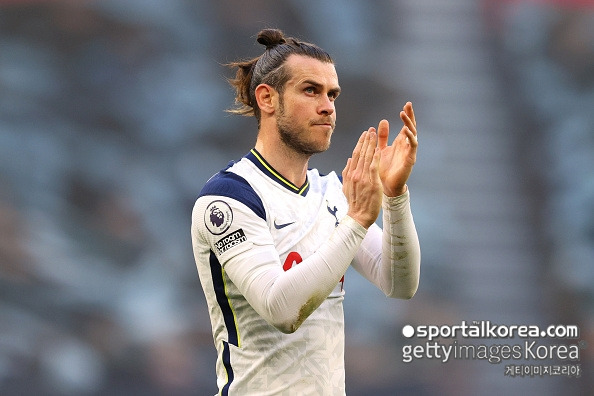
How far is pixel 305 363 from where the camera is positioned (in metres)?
2.91

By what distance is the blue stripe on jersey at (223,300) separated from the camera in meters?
2.97

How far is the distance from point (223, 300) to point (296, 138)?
698mm

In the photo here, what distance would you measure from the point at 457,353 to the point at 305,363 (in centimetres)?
417

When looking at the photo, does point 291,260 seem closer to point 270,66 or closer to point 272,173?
point 272,173

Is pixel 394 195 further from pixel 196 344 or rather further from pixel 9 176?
pixel 9 176

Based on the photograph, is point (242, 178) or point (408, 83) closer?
point (242, 178)

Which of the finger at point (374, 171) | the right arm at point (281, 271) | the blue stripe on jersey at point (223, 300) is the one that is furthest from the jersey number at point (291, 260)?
the finger at point (374, 171)

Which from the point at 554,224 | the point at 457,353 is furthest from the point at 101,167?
the point at 554,224

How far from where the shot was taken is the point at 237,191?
2934 millimetres

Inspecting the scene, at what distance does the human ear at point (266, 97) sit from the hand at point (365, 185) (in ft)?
1.94

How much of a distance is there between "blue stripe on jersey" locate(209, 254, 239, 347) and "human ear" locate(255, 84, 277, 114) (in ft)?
2.19

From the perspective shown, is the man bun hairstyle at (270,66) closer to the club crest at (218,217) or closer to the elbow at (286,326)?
the club crest at (218,217)

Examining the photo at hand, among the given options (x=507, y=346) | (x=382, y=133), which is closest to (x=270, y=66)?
(x=382, y=133)

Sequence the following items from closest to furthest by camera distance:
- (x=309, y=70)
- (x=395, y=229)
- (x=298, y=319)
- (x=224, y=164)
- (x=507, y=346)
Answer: (x=298, y=319) < (x=395, y=229) < (x=309, y=70) < (x=507, y=346) < (x=224, y=164)
